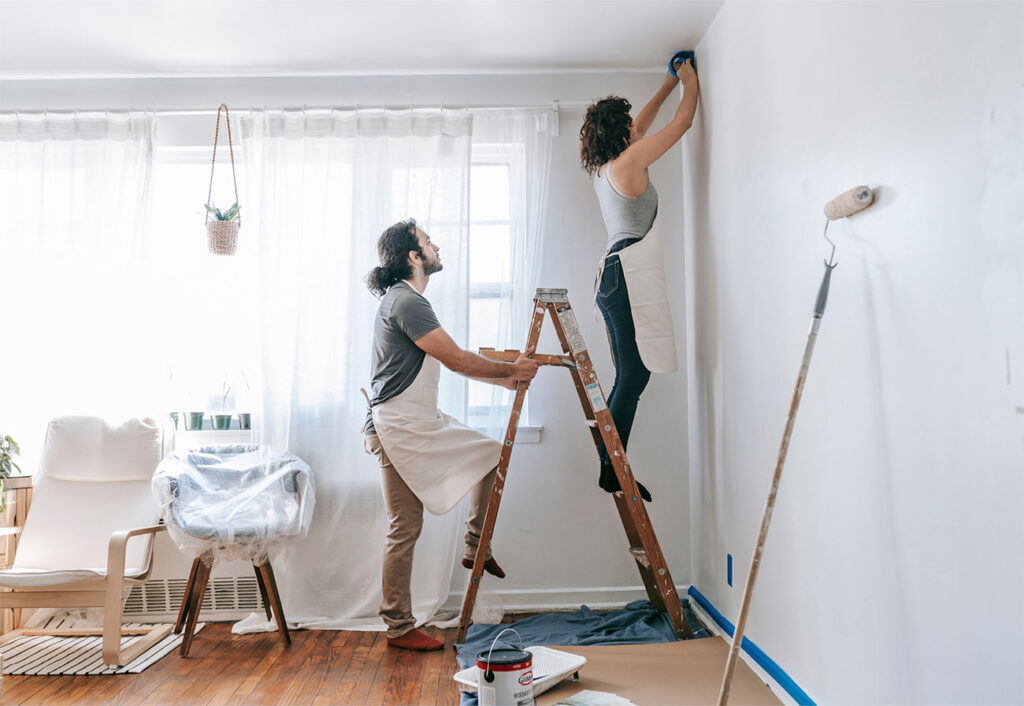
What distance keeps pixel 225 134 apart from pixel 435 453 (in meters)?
1.95

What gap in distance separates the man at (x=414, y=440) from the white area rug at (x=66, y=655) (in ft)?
3.07

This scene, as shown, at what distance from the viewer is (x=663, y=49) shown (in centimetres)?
344

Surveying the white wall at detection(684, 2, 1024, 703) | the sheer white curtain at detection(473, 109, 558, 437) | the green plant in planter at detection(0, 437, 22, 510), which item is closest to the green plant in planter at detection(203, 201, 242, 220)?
the sheer white curtain at detection(473, 109, 558, 437)

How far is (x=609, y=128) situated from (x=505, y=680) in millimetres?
2187

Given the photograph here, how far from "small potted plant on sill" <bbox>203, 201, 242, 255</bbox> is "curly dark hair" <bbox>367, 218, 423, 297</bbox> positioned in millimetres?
721

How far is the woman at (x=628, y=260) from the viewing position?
304 centimetres

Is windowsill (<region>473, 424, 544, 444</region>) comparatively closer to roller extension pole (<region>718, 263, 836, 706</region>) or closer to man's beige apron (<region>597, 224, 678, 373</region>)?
man's beige apron (<region>597, 224, 678, 373</region>)

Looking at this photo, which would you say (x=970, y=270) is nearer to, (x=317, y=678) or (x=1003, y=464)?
(x=1003, y=464)

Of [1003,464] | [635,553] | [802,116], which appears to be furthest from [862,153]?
[635,553]

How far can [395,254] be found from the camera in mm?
3186

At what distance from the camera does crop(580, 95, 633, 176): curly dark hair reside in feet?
10.2

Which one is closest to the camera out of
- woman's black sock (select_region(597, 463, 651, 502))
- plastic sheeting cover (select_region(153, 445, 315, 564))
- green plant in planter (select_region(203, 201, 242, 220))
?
plastic sheeting cover (select_region(153, 445, 315, 564))

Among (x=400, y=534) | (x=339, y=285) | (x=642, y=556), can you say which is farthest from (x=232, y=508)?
(x=642, y=556)

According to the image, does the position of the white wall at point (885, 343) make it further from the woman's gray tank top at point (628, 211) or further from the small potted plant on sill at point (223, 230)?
the small potted plant on sill at point (223, 230)
